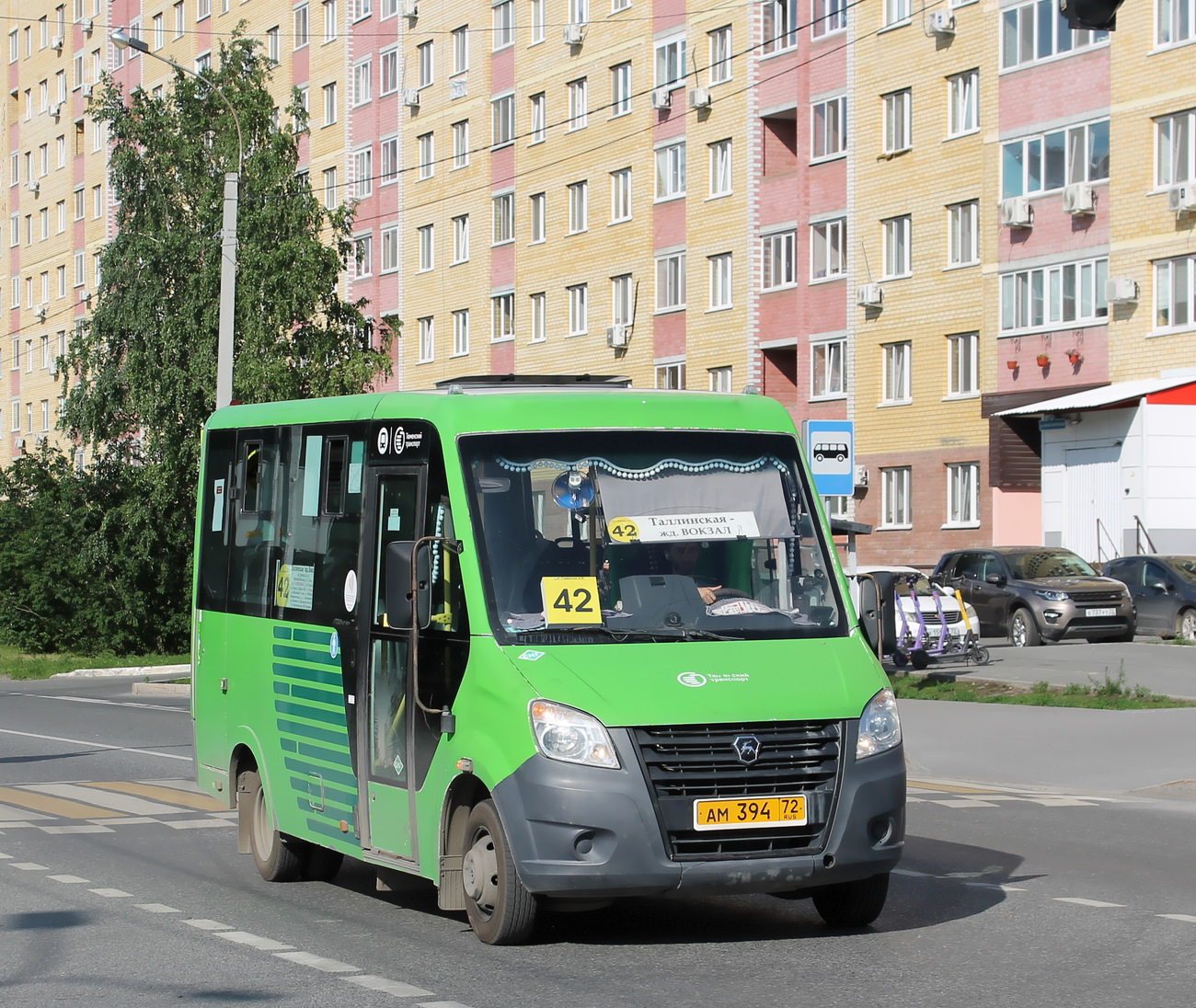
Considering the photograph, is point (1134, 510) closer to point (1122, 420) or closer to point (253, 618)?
point (1122, 420)

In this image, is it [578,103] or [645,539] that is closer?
[645,539]

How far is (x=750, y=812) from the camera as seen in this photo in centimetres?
765

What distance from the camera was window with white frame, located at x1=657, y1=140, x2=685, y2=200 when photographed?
172 feet

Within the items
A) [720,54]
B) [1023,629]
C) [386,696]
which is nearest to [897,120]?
[720,54]

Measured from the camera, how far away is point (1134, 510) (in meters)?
39.3

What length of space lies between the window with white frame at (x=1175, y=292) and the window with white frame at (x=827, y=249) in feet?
32.5

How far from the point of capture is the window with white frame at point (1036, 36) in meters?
41.6

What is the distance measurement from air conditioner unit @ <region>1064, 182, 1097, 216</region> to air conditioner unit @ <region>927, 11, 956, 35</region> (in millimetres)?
5870

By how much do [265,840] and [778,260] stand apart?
4062cm

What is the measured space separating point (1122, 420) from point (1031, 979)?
109 ft

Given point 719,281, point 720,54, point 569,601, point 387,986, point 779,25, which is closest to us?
point 387,986

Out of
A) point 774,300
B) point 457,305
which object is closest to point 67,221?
point 457,305

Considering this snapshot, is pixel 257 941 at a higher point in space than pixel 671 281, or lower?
lower

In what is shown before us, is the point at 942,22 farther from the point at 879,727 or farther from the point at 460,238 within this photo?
the point at 879,727
